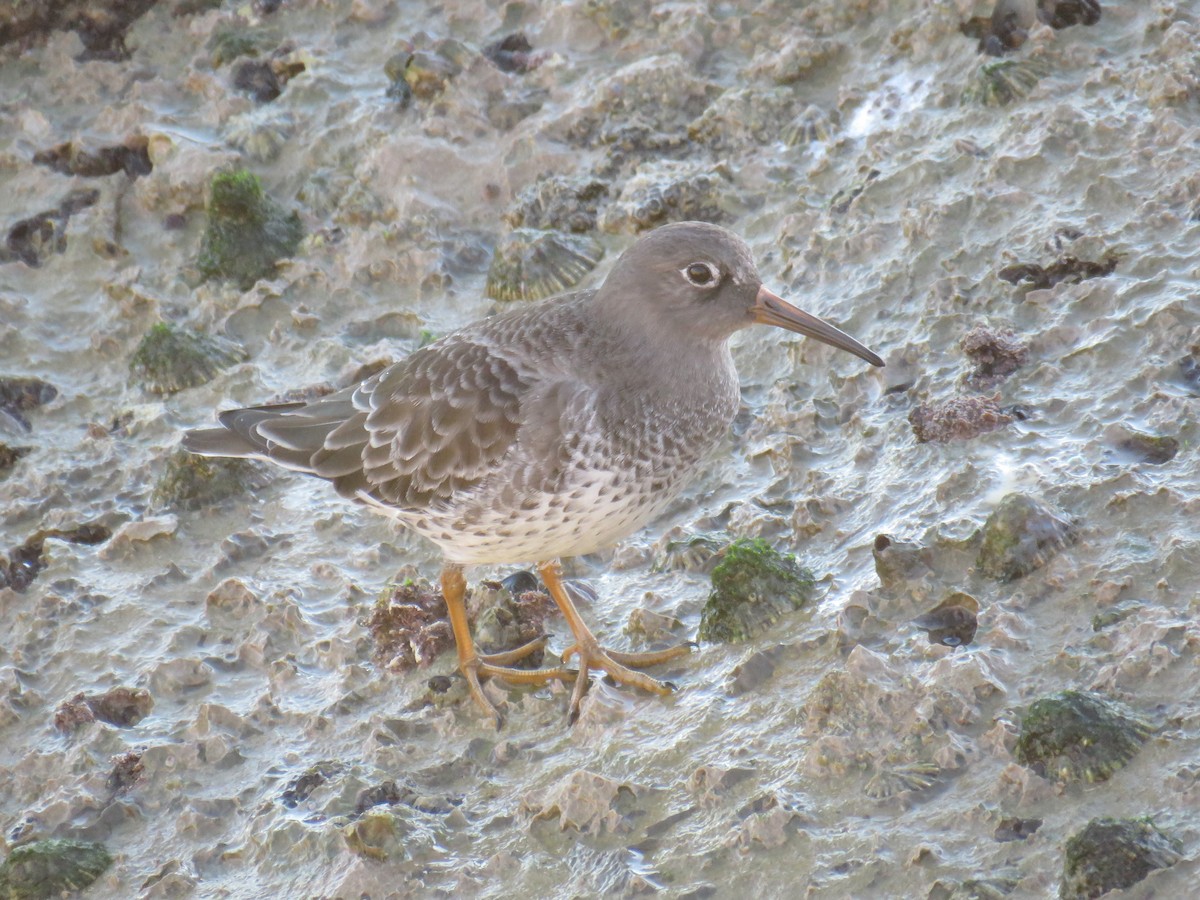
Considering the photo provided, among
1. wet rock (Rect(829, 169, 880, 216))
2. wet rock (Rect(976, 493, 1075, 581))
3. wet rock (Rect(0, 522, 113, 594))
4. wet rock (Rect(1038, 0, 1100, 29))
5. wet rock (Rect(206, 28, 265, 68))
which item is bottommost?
wet rock (Rect(0, 522, 113, 594))

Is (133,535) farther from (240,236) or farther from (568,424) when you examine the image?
(568,424)

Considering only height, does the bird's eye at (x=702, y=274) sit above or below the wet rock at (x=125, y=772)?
above

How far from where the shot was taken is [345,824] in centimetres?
500

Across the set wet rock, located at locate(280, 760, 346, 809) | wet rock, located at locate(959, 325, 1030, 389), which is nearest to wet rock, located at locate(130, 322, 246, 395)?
wet rock, located at locate(280, 760, 346, 809)

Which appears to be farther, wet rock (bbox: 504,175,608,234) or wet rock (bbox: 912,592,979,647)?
wet rock (bbox: 504,175,608,234)

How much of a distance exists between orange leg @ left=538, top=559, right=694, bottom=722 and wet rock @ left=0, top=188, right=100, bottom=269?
14.3 feet

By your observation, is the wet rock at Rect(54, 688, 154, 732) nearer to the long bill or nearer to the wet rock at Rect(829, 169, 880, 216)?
the long bill

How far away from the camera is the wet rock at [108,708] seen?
5.80 m

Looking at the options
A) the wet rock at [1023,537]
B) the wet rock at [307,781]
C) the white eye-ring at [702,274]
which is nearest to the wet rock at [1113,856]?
the wet rock at [1023,537]

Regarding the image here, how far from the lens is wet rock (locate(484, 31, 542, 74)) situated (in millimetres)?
8523

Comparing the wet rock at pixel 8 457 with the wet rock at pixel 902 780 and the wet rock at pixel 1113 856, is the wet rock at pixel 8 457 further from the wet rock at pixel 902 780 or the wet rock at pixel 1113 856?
the wet rock at pixel 1113 856

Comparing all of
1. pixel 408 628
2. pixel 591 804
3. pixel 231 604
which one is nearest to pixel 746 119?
pixel 408 628

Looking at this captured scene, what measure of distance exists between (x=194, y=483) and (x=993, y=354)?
4.03m

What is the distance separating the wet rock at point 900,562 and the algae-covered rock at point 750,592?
337 mm
